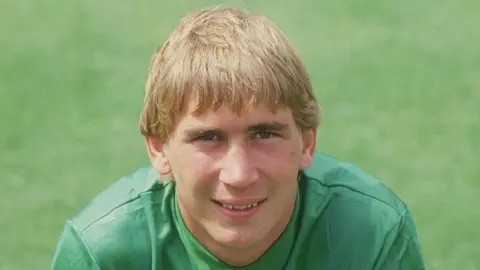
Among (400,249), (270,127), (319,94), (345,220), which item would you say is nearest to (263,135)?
(270,127)

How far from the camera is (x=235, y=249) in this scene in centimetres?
242

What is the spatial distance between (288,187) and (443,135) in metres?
2.16

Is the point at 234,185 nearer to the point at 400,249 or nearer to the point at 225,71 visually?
the point at 225,71

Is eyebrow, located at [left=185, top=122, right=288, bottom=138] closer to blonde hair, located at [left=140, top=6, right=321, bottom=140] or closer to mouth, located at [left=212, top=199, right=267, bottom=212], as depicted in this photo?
blonde hair, located at [left=140, top=6, right=321, bottom=140]

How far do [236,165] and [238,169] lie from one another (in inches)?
0.5

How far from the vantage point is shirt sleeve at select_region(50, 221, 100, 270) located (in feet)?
8.14

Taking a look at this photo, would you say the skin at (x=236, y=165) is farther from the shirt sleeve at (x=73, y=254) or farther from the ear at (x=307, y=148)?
the shirt sleeve at (x=73, y=254)

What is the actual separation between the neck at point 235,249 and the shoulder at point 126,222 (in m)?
0.09

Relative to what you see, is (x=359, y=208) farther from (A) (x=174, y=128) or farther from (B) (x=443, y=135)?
(B) (x=443, y=135)

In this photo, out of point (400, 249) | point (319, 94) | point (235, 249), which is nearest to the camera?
point (235, 249)

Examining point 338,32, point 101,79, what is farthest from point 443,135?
point 101,79

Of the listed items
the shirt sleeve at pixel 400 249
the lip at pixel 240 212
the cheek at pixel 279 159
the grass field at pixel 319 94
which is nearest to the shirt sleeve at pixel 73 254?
the lip at pixel 240 212

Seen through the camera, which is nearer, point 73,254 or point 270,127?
point 270,127

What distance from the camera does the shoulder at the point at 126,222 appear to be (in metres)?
2.48
